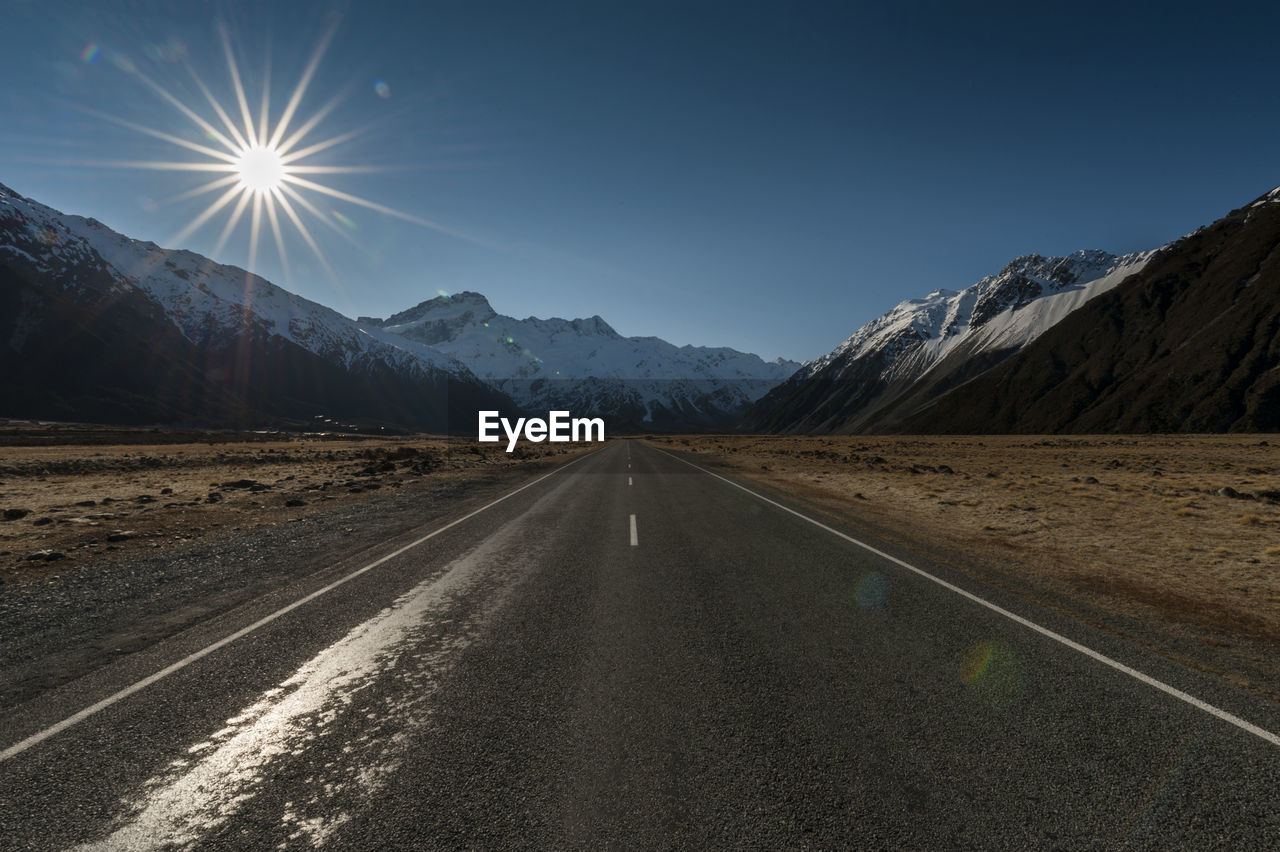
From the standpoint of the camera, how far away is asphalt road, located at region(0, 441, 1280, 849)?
283 centimetres

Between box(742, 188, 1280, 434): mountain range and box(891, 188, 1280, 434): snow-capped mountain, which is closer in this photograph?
box(891, 188, 1280, 434): snow-capped mountain

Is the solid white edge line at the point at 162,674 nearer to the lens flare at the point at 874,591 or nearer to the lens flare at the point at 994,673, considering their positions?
the lens flare at the point at 994,673

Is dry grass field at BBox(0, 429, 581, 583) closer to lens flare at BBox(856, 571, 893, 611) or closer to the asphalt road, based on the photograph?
the asphalt road

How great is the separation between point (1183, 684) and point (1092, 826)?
2748 mm

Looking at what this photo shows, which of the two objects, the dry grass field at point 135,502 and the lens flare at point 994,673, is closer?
the lens flare at point 994,673

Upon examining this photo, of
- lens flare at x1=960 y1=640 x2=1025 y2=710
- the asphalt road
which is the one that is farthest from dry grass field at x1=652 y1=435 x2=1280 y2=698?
lens flare at x1=960 y1=640 x2=1025 y2=710

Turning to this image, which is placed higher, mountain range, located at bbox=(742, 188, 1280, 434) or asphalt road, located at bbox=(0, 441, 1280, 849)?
mountain range, located at bbox=(742, 188, 1280, 434)

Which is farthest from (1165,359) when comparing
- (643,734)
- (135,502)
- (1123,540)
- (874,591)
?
(135,502)

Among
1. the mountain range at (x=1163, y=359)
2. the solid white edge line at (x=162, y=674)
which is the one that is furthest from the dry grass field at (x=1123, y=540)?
the mountain range at (x=1163, y=359)

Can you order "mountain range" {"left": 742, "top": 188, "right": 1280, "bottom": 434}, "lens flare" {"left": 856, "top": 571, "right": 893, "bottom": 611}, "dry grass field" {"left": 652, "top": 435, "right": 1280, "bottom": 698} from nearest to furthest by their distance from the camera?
1. "dry grass field" {"left": 652, "top": 435, "right": 1280, "bottom": 698}
2. "lens flare" {"left": 856, "top": 571, "right": 893, "bottom": 611}
3. "mountain range" {"left": 742, "top": 188, "right": 1280, "bottom": 434}

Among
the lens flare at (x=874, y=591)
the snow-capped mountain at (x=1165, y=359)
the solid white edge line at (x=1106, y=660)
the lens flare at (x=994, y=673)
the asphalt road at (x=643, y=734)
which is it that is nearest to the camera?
the asphalt road at (x=643, y=734)

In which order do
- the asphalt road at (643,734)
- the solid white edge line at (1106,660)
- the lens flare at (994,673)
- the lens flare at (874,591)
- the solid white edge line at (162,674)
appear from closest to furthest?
the asphalt road at (643,734) < the solid white edge line at (162,674) < the solid white edge line at (1106,660) < the lens flare at (994,673) < the lens flare at (874,591)

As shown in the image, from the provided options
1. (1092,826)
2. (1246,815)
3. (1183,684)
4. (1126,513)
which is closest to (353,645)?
(1092,826)

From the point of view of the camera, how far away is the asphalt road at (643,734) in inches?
112
